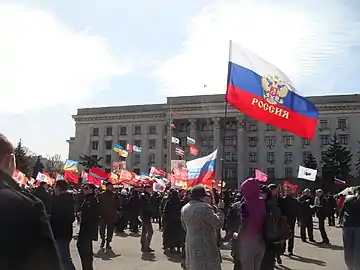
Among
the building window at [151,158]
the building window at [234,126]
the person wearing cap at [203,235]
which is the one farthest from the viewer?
the building window at [151,158]

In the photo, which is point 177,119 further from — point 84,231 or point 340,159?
point 84,231

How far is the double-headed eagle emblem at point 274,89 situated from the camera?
408 inches

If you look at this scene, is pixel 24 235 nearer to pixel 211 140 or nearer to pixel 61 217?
pixel 61 217

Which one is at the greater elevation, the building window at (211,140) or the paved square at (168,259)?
the building window at (211,140)

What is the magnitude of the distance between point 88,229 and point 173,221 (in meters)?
4.44

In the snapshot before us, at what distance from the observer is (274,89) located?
1045 centimetres

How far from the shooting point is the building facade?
75.6m

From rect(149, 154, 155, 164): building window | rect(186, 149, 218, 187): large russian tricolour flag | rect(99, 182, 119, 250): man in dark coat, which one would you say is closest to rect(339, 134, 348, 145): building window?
rect(149, 154, 155, 164): building window

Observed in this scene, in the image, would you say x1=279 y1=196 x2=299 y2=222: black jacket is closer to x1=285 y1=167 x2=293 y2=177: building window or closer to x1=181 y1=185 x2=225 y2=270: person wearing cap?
x1=181 y1=185 x2=225 y2=270: person wearing cap

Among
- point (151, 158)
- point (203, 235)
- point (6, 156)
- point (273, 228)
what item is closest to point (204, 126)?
point (151, 158)

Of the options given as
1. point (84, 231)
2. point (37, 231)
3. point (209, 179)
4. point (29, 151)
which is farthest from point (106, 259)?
point (29, 151)

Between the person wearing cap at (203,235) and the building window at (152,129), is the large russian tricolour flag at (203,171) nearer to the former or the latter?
the person wearing cap at (203,235)

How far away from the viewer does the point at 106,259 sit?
10570 mm

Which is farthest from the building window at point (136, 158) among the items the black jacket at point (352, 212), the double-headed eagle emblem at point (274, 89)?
the black jacket at point (352, 212)
